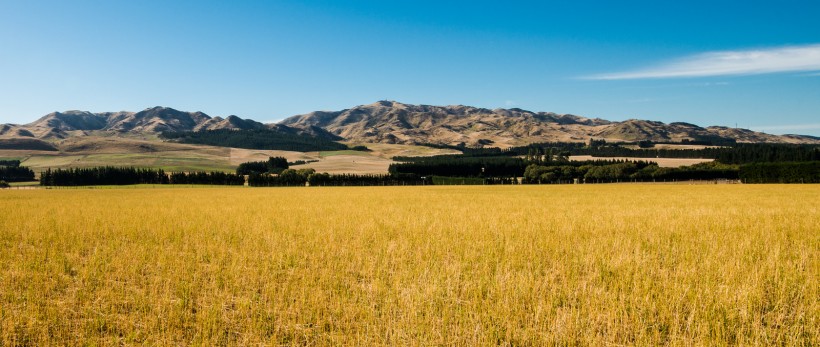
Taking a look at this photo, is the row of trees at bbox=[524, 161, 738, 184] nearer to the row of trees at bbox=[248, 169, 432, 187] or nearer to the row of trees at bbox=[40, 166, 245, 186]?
the row of trees at bbox=[248, 169, 432, 187]

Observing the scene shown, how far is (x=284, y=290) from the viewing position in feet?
29.3

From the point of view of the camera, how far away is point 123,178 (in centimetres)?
14312

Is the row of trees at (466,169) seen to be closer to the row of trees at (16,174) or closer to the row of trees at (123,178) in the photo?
the row of trees at (123,178)

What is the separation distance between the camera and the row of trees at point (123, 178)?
445ft

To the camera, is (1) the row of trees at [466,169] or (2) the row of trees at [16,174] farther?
(2) the row of trees at [16,174]

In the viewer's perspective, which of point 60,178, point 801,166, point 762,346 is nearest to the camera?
point 762,346

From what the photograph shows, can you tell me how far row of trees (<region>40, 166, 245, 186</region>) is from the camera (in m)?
136

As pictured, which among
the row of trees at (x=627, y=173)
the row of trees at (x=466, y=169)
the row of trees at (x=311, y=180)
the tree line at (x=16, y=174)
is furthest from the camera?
the tree line at (x=16, y=174)

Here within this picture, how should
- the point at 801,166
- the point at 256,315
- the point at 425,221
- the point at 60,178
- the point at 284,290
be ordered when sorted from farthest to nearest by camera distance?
the point at 60,178, the point at 801,166, the point at 425,221, the point at 284,290, the point at 256,315

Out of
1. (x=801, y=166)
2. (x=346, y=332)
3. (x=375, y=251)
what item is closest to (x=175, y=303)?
(x=346, y=332)

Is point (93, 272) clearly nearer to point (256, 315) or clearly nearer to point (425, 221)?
point (256, 315)

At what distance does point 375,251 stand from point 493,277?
4439 millimetres

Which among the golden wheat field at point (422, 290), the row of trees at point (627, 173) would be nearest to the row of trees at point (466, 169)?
the row of trees at point (627, 173)

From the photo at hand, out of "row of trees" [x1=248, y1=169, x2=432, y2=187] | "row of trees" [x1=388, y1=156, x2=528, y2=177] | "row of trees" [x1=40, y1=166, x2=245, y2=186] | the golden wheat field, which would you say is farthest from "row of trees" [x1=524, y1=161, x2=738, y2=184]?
the golden wheat field
